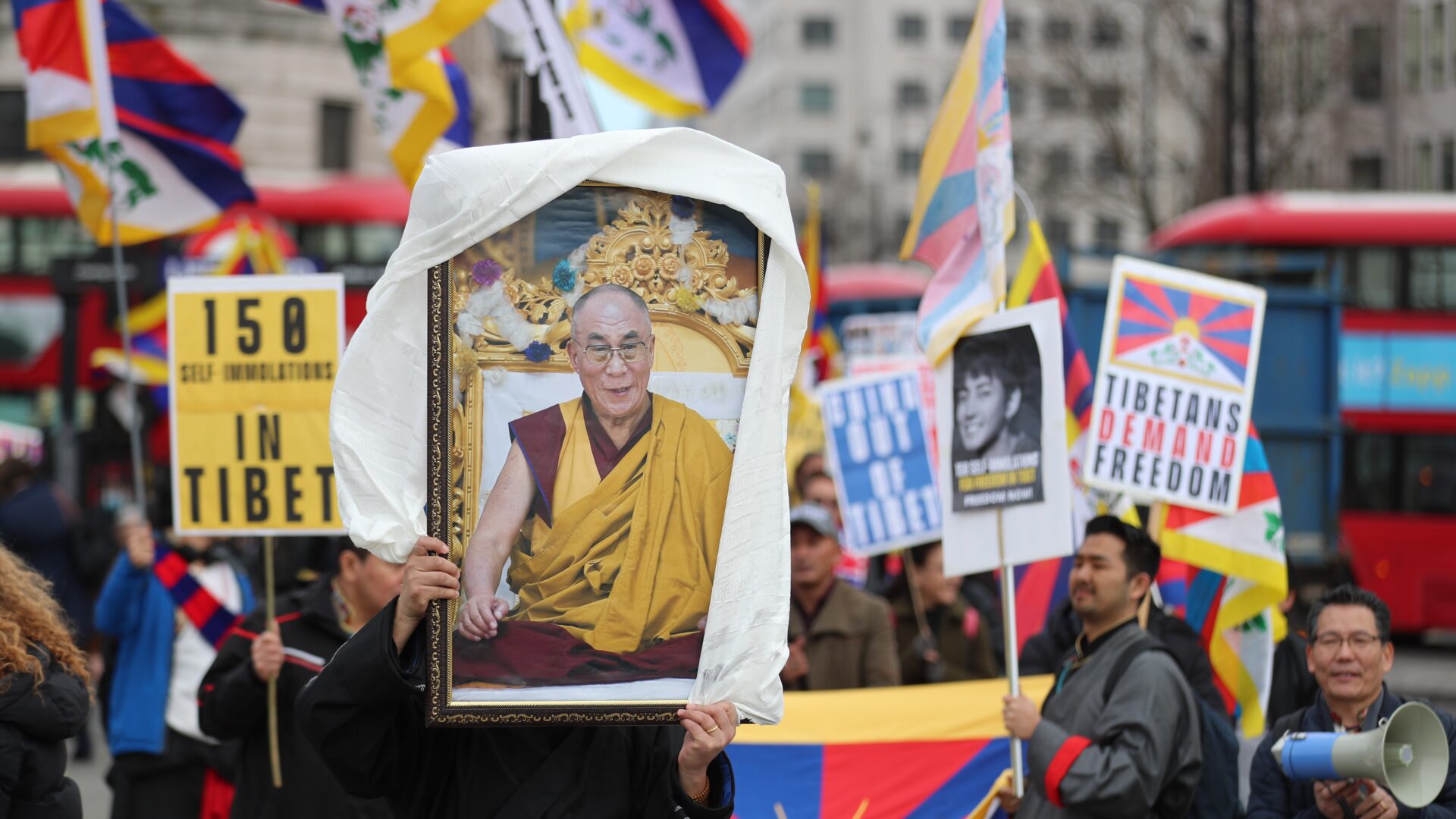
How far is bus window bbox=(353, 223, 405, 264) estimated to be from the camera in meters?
24.9

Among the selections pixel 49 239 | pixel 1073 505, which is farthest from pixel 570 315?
pixel 49 239

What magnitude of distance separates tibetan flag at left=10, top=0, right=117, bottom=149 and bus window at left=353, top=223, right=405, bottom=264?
17.1 metres

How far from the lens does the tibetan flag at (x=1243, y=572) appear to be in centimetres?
677

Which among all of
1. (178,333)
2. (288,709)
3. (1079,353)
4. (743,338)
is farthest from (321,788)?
(1079,353)

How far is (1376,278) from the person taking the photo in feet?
62.3

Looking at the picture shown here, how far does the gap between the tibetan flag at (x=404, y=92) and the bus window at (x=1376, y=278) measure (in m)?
13.1

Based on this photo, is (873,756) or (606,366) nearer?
(606,366)

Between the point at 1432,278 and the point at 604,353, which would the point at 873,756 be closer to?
the point at 604,353

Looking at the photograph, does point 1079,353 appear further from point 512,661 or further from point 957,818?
point 512,661

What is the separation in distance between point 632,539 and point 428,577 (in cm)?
40

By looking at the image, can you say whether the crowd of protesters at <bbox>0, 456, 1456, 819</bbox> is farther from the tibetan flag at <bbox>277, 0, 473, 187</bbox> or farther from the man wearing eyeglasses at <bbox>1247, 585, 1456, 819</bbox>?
the tibetan flag at <bbox>277, 0, 473, 187</bbox>

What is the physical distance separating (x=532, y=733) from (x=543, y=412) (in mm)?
650

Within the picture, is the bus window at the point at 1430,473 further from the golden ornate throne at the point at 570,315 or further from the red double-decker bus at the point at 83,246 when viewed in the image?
the golden ornate throne at the point at 570,315

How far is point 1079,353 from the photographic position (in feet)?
26.1
